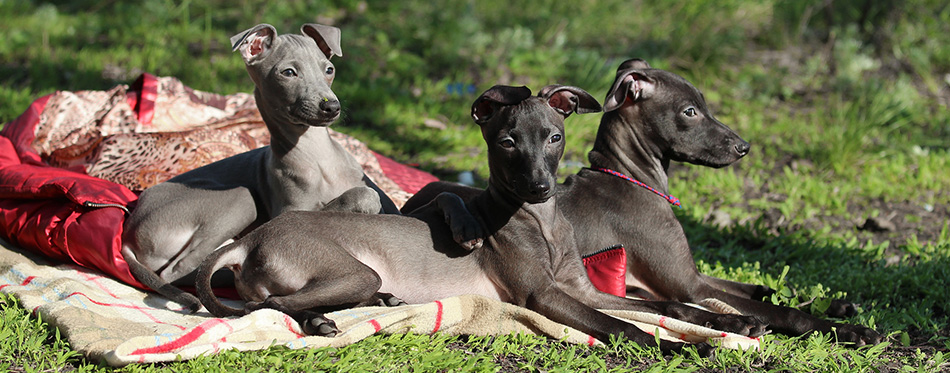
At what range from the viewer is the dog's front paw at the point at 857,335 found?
3752mm

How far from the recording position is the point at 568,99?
3832 mm

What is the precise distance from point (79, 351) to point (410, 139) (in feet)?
15.7

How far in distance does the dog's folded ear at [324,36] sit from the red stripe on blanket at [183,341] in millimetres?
1769

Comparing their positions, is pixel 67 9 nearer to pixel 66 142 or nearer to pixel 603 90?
pixel 66 142

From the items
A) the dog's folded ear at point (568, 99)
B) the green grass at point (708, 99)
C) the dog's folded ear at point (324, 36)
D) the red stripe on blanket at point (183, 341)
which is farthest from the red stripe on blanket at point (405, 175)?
the red stripe on blanket at point (183, 341)

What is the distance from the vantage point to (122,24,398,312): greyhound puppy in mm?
4227

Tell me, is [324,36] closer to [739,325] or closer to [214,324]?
[214,324]

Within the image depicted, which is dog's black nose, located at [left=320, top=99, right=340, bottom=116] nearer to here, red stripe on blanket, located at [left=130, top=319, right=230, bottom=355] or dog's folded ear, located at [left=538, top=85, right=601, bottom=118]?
dog's folded ear, located at [left=538, top=85, right=601, bottom=118]

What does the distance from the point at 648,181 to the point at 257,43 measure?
7.14 feet

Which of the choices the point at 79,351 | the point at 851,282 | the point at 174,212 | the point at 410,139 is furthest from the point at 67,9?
the point at 851,282

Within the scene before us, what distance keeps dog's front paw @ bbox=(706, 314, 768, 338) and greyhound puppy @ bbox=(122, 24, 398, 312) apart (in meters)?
1.74

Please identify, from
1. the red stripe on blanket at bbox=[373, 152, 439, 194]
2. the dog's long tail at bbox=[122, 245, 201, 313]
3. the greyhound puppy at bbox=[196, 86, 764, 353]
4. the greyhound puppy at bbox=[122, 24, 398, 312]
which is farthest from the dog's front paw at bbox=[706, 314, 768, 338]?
the red stripe on blanket at bbox=[373, 152, 439, 194]

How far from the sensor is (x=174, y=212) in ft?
14.3

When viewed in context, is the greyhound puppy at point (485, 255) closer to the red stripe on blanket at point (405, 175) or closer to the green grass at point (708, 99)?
the green grass at point (708, 99)
